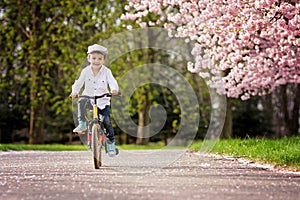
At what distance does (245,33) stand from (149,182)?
559cm

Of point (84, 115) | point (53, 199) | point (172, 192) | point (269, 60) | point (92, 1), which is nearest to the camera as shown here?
point (53, 199)

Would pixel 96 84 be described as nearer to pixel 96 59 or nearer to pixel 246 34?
pixel 96 59

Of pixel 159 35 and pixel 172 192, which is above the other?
pixel 159 35

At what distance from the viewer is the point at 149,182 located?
696cm

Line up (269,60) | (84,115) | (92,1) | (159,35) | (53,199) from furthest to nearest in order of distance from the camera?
(159,35), (92,1), (269,60), (84,115), (53,199)

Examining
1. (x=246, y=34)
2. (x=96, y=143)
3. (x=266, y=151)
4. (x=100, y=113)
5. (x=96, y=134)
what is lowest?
(x=266, y=151)

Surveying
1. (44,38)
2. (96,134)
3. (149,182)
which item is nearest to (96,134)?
(96,134)

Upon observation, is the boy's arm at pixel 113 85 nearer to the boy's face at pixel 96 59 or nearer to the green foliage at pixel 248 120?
the boy's face at pixel 96 59

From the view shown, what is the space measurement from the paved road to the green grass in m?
0.44

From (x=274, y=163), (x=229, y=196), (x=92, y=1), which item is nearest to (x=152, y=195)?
(x=229, y=196)

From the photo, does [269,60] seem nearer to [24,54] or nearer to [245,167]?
[245,167]

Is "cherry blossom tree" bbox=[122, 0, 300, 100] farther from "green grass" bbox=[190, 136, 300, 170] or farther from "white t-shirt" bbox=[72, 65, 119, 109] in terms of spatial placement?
"white t-shirt" bbox=[72, 65, 119, 109]

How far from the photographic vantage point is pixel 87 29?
24.9m

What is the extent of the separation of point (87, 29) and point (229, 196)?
19941 mm
